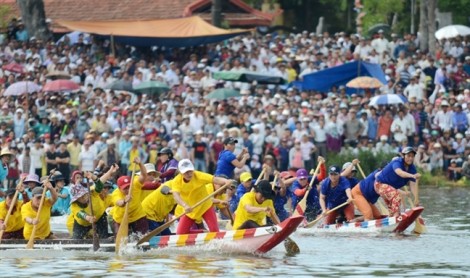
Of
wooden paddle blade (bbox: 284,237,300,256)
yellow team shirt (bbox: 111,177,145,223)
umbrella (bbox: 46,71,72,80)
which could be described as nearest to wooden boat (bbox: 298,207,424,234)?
wooden paddle blade (bbox: 284,237,300,256)

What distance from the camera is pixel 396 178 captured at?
26.8 metres

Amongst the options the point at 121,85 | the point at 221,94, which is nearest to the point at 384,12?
the point at 221,94

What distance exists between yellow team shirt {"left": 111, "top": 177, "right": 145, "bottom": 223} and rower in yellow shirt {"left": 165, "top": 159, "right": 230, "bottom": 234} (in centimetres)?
48

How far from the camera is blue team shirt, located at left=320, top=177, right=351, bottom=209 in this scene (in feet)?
90.6

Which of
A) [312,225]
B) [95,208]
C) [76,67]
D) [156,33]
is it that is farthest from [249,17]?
[95,208]

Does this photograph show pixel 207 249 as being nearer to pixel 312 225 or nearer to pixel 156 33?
pixel 312 225

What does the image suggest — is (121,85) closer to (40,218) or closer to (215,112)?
(215,112)

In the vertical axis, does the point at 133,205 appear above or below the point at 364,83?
→ below

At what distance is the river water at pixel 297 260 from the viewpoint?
21.6 m

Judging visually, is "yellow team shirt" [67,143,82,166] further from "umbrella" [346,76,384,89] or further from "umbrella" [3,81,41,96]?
"umbrella" [346,76,384,89]

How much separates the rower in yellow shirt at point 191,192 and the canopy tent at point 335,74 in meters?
17.0

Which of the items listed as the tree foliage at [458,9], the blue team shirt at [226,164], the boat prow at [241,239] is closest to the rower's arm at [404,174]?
the blue team shirt at [226,164]

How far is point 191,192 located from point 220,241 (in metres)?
0.85

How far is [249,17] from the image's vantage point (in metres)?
50.2
